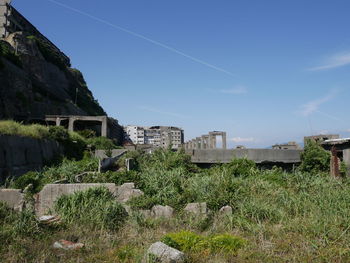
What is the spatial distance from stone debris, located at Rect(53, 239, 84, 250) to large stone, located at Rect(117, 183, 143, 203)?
2480 millimetres

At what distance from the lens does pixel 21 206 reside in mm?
7883

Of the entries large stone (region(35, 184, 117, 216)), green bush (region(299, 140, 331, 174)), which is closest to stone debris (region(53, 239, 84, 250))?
large stone (region(35, 184, 117, 216))

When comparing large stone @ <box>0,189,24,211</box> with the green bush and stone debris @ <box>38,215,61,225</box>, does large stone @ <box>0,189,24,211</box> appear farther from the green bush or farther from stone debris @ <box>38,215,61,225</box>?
the green bush

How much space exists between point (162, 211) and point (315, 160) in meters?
10.2

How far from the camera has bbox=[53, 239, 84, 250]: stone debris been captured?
552 centimetres

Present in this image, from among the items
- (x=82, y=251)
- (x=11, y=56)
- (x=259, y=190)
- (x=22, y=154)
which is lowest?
(x=82, y=251)

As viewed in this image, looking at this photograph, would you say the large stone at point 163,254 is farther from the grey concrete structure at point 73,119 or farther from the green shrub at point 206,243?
the grey concrete structure at point 73,119

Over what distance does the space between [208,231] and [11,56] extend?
3385 cm

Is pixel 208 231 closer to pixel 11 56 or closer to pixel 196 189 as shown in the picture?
pixel 196 189

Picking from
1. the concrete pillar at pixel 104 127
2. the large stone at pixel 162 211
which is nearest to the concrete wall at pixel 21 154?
the large stone at pixel 162 211

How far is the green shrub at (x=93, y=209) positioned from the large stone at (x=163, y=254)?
198 cm

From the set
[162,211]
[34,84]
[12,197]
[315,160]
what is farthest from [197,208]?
[34,84]

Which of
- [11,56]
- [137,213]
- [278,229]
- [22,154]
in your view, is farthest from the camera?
[11,56]

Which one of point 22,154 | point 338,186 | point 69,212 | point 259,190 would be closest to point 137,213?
point 69,212
